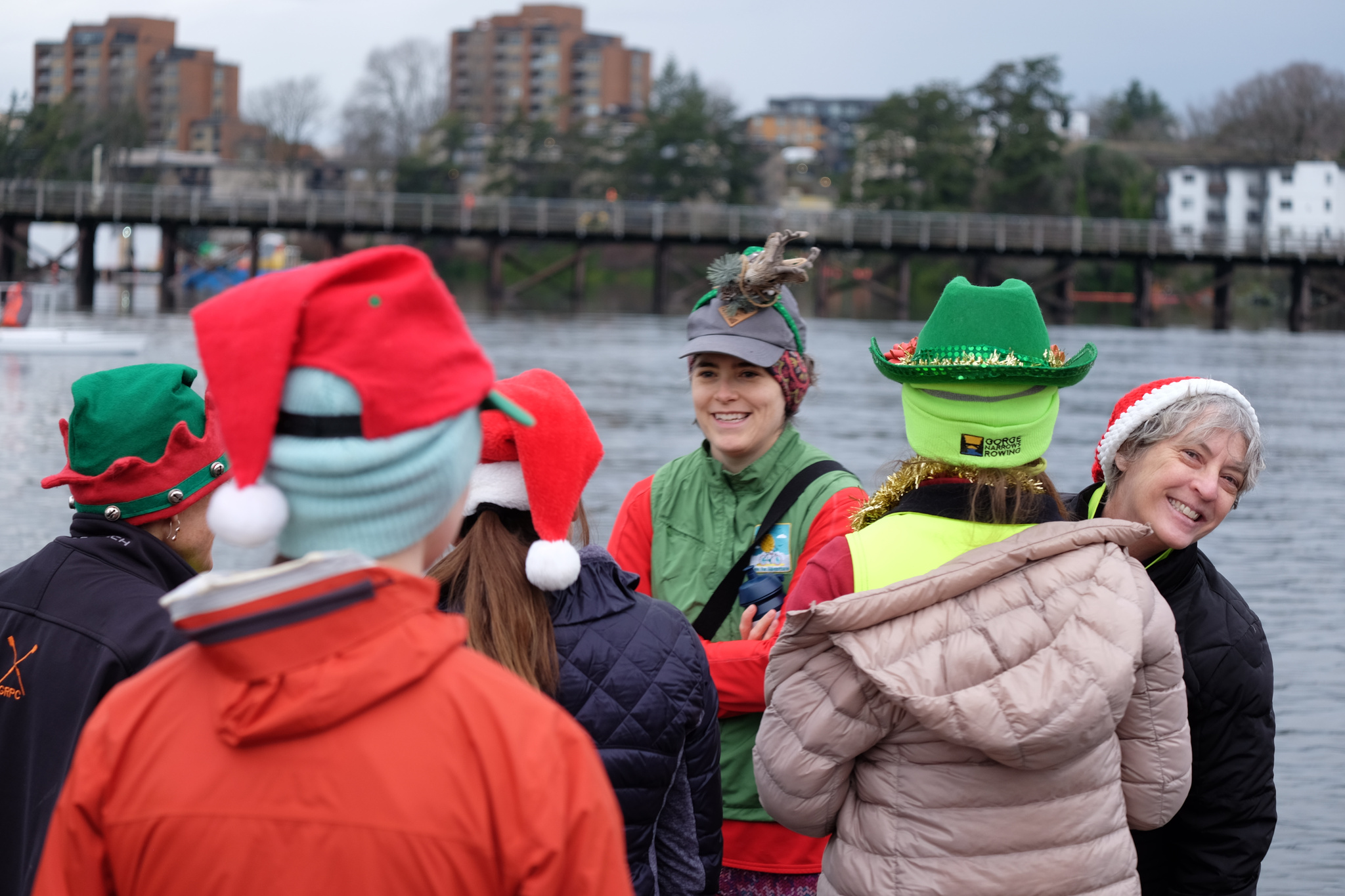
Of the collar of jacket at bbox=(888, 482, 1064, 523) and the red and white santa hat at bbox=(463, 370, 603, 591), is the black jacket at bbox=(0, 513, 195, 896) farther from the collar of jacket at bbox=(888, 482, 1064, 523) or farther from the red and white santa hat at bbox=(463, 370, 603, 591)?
the collar of jacket at bbox=(888, 482, 1064, 523)

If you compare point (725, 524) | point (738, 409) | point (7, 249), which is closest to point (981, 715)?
point (725, 524)

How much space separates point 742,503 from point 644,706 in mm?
1167

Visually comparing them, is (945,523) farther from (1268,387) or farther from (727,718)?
(1268,387)

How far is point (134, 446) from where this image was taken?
8.68 ft

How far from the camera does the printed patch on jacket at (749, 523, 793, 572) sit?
10.7 feet

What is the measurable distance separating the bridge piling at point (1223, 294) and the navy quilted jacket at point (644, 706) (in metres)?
44.9

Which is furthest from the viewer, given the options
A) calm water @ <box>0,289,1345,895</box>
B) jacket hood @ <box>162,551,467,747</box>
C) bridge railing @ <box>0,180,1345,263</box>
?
bridge railing @ <box>0,180,1345,263</box>

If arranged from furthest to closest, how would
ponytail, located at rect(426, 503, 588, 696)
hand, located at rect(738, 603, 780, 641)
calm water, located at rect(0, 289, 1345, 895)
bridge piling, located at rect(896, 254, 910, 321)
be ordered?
bridge piling, located at rect(896, 254, 910, 321)
calm water, located at rect(0, 289, 1345, 895)
hand, located at rect(738, 603, 780, 641)
ponytail, located at rect(426, 503, 588, 696)

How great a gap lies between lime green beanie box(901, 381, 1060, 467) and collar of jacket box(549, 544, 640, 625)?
21.7 inches

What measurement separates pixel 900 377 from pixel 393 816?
1400 mm

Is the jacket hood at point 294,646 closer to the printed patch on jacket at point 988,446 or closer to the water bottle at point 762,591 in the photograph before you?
the printed patch on jacket at point 988,446

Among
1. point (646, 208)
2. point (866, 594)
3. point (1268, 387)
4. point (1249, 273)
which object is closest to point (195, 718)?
point (866, 594)

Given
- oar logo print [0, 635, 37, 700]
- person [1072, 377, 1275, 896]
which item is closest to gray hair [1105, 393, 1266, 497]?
person [1072, 377, 1275, 896]

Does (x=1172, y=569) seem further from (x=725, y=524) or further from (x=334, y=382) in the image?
(x=334, y=382)
